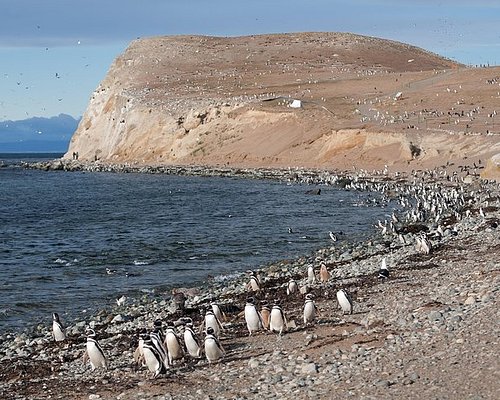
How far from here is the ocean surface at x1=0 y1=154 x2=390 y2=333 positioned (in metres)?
22.2

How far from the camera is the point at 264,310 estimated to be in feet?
46.8

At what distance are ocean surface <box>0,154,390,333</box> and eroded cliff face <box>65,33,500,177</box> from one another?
32.9 ft

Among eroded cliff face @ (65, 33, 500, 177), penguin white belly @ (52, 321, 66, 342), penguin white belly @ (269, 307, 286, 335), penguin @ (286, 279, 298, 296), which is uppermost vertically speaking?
eroded cliff face @ (65, 33, 500, 177)

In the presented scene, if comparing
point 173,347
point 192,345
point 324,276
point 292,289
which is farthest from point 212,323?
point 324,276

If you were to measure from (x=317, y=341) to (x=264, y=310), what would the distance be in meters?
2.20

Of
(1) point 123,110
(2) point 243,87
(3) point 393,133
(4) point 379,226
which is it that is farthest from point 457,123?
(1) point 123,110

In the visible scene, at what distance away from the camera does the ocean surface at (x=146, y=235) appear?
2222 cm

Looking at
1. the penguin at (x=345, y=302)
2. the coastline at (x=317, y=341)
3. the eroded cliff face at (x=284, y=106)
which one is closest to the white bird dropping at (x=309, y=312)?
the coastline at (x=317, y=341)

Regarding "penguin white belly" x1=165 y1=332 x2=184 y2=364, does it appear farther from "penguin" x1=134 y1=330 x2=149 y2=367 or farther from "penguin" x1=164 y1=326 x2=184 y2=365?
"penguin" x1=134 y1=330 x2=149 y2=367

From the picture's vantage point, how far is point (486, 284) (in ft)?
46.1

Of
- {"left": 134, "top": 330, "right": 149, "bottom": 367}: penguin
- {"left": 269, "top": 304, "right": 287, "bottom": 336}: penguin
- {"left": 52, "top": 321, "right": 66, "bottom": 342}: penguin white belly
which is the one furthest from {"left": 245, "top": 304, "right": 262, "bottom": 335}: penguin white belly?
{"left": 52, "top": 321, "right": 66, "bottom": 342}: penguin white belly

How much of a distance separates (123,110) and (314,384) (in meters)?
92.1

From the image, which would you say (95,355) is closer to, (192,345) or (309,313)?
(192,345)

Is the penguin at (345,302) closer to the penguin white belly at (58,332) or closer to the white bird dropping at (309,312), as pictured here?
the white bird dropping at (309,312)
